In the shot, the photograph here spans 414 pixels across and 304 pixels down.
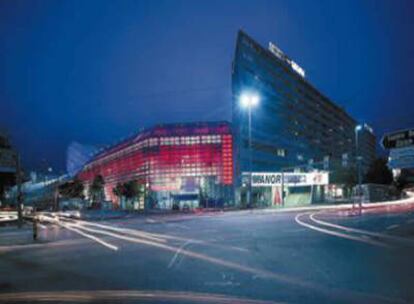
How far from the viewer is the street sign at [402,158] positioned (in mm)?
12227

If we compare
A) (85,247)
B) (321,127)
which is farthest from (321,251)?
(321,127)

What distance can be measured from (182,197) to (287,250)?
56007mm

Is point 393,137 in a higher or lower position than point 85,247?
higher

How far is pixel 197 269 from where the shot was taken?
10.9m

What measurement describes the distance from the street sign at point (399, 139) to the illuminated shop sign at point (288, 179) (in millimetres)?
49424

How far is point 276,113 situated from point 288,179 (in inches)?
1186

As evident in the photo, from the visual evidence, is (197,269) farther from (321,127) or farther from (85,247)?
(321,127)

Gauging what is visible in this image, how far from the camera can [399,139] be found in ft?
41.5

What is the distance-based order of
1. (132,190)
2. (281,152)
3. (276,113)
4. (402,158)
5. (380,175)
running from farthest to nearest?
(380,175) → (276,113) → (281,152) → (132,190) → (402,158)

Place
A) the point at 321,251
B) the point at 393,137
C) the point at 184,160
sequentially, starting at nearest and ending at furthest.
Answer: the point at 393,137, the point at 321,251, the point at 184,160

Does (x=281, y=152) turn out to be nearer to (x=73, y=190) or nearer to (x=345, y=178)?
(x=345, y=178)

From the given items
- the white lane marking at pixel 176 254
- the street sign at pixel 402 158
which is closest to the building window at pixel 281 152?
the white lane marking at pixel 176 254

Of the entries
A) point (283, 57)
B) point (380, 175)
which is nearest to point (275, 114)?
point (283, 57)

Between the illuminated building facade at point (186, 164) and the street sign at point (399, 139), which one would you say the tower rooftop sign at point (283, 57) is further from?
the street sign at point (399, 139)
